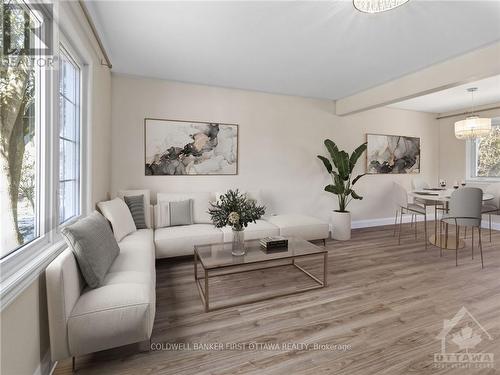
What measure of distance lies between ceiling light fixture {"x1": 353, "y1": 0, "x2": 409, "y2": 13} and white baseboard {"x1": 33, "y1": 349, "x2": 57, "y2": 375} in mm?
3059

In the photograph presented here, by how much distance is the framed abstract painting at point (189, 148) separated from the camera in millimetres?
3766

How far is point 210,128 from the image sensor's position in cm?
405

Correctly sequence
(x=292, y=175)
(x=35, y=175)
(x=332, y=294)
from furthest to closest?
(x=292, y=175), (x=332, y=294), (x=35, y=175)

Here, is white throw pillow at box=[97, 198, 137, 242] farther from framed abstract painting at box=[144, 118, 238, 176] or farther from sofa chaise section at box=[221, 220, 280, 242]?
sofa chaise section at box=[221, 220, 280, 242]

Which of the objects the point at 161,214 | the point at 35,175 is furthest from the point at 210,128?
the point at 35,175

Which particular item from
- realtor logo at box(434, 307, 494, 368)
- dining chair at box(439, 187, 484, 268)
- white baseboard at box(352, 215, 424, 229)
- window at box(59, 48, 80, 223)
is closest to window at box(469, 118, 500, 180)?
white baseboard at box(352, 215, 424, 229)

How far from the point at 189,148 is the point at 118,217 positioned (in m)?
1.61

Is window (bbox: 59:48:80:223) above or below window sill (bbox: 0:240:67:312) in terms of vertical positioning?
above

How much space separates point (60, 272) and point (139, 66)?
289 centimetres

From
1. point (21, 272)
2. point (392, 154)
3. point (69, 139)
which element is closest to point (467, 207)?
point (392, 154)

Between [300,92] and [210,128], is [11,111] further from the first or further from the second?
[300,92]

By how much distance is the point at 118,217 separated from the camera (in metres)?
2.77

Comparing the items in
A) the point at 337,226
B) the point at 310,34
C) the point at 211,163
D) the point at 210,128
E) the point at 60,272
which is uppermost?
the point at 310,34

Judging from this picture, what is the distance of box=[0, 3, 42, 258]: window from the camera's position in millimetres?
1285
